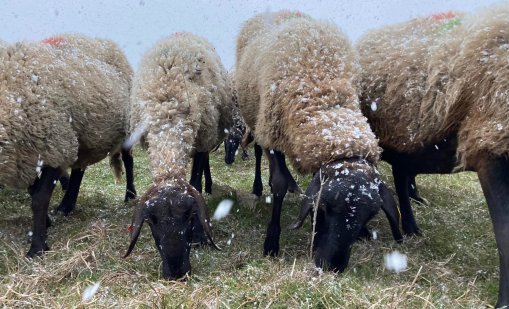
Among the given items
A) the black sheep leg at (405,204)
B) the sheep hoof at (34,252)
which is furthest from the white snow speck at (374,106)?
the sheep hoof at (34,252)

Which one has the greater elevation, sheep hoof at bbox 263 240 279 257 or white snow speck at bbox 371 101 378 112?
white snow speck at bbox 371 101 378 112

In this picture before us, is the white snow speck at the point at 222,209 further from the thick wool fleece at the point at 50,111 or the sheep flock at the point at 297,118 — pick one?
the thick wool fleece at the point at 50,111

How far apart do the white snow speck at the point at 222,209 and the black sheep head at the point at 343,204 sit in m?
1.92

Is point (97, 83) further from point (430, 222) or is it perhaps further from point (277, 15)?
point (430, 222)

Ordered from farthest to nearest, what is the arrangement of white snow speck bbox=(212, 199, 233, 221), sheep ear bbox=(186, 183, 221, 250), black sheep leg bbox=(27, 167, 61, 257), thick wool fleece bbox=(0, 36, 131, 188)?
white snow speck bbox=(212, 199, 233, 221) → black sheep leg bbox=(27, 167, 61, 257) → thick wool fleece bbox=(0, 36, 131, 188) → sheep ear bbox=(186, 183, 221, 250)

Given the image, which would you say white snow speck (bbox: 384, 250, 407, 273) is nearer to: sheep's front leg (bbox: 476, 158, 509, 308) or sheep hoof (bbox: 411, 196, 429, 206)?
sheep's front leg (bbox: 476, 158, 509, 308)

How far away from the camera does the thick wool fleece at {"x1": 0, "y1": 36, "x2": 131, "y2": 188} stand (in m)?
4.77

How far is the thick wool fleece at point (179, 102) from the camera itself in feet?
15.1

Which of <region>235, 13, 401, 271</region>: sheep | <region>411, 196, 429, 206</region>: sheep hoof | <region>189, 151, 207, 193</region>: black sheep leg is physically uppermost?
<region>235, 13, 401, 271</region>: sheep

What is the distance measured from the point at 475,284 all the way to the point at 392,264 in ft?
2.12

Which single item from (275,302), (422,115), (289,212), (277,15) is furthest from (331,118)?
(277,15)

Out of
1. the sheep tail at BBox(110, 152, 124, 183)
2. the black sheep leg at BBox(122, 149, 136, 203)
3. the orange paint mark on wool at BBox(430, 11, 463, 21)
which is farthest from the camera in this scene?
the sheep tail at BBox(110, 152, 124, 183)

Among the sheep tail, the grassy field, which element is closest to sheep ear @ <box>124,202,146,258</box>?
the grassy field

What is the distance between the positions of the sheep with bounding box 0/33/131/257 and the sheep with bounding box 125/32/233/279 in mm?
588
